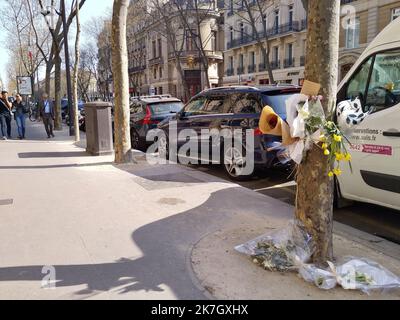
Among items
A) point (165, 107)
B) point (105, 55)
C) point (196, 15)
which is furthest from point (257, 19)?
point (165, 107)

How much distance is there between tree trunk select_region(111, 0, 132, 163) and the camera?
8758 mm

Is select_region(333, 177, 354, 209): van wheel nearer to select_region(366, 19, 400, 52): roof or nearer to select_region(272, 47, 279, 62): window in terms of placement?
select_region(366, 19, 400, 52): roof

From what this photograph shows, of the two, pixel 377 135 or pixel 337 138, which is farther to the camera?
pixel 377 135

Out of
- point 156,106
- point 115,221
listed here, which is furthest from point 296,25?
point 115,221

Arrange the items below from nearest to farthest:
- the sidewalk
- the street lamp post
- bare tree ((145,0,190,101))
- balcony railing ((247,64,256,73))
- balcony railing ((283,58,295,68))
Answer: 1. the sidewalk
2. the street lamp post
3. bare tree ((145,0,190,101))
4. balcony railing ((283,58,295,68))
5. balcony railing ((247,64,256,73))

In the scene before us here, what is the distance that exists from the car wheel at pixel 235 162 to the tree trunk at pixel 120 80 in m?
2.47

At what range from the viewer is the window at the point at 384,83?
4.57m

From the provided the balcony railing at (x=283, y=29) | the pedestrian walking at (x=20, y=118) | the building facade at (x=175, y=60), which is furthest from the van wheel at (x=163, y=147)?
the building facade at (x=175, y=60)

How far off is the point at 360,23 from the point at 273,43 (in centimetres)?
1185

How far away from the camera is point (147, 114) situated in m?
11.8

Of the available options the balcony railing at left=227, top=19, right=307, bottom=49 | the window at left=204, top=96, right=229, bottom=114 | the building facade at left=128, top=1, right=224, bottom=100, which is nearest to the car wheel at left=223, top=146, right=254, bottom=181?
the window at left=204, top=96, right=229, bottom=114

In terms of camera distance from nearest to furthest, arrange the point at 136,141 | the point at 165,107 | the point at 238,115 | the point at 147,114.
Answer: the point at 238,115, the point at 147,114, the point at 165,107, the point at 136,141

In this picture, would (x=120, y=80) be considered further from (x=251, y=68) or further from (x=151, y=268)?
(x=251, y=68)

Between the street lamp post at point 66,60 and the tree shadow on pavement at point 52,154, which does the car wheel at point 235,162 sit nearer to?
the tree shadow on pavement at point 52,154
